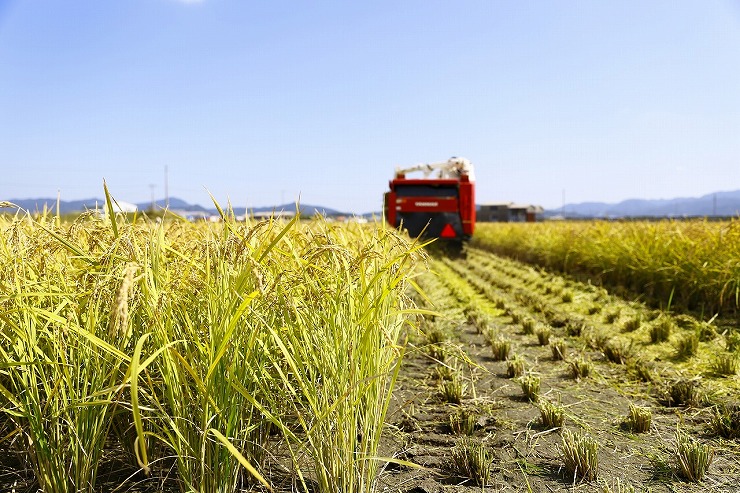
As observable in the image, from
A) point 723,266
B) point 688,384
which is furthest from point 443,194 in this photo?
point 688,384

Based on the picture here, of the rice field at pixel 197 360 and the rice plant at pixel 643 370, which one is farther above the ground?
the rice field at pixel 197 360

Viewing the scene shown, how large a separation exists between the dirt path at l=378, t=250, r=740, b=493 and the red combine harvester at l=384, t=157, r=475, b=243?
7.04 m

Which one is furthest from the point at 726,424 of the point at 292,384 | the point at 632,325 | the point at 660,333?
the point at 632,325

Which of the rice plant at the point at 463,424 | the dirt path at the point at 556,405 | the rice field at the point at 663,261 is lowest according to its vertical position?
the dirt path at the point at 556,405

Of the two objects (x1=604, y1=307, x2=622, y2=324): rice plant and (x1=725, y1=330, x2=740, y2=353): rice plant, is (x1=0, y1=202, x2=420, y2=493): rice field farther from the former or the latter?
(x1=604, y1=307, x2=622, y2=324): rice plant

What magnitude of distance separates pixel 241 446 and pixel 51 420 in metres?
0.68

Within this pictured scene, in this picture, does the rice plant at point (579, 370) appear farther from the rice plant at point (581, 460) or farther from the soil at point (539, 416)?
the rice plant at point (581, 460)

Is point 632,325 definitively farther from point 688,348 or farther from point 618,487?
point 618,487

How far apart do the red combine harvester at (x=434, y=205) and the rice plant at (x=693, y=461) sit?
10547 mm

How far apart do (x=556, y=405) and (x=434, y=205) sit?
10045mm

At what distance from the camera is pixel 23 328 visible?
1862 mm

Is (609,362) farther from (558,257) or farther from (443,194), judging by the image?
(443,194)

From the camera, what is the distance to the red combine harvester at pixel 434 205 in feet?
42.5

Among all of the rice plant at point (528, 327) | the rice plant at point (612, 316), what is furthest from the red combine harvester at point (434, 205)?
the rice plant at point (528, 327)
